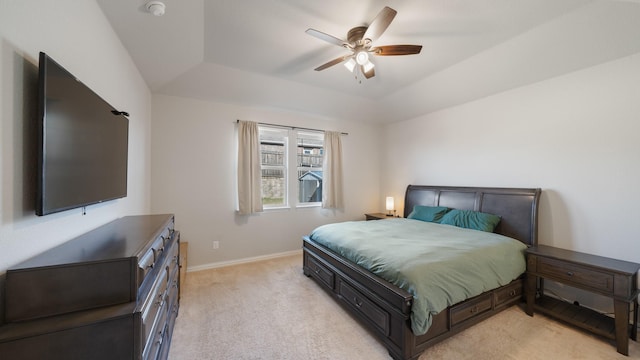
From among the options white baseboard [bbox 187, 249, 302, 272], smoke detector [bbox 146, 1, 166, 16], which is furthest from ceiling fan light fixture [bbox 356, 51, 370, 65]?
white baseboard [bbox 187, 249, 302, 272]

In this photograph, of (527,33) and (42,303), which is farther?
(527,33)

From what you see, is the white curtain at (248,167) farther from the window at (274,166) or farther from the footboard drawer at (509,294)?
the footboard drawer at (509,294)

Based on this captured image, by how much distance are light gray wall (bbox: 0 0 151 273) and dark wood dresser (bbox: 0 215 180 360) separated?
5.0 inches

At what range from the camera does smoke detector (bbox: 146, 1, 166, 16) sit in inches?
66.6

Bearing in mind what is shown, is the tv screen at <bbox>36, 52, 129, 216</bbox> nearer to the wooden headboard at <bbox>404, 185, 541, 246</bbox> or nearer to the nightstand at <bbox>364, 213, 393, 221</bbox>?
the nightstand at <bbox>364, 213, 393, 221</bbox>

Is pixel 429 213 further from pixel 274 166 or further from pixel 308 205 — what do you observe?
pixel 274 166

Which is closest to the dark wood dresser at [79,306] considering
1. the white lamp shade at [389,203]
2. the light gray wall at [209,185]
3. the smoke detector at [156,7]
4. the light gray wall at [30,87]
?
the light gray wall at [30,87]

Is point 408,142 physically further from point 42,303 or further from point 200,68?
point 42,303

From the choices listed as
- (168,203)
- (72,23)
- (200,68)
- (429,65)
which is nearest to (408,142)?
(429,65)

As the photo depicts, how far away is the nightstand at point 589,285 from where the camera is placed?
6.26 feet

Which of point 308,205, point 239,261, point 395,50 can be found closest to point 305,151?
point 308,205

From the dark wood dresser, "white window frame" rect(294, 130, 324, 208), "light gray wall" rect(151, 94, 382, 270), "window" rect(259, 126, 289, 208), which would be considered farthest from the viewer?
"white window frame" rect(294, 130, 324, 208)

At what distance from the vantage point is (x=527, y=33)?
243cm

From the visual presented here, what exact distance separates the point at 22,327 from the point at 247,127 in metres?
3.30
